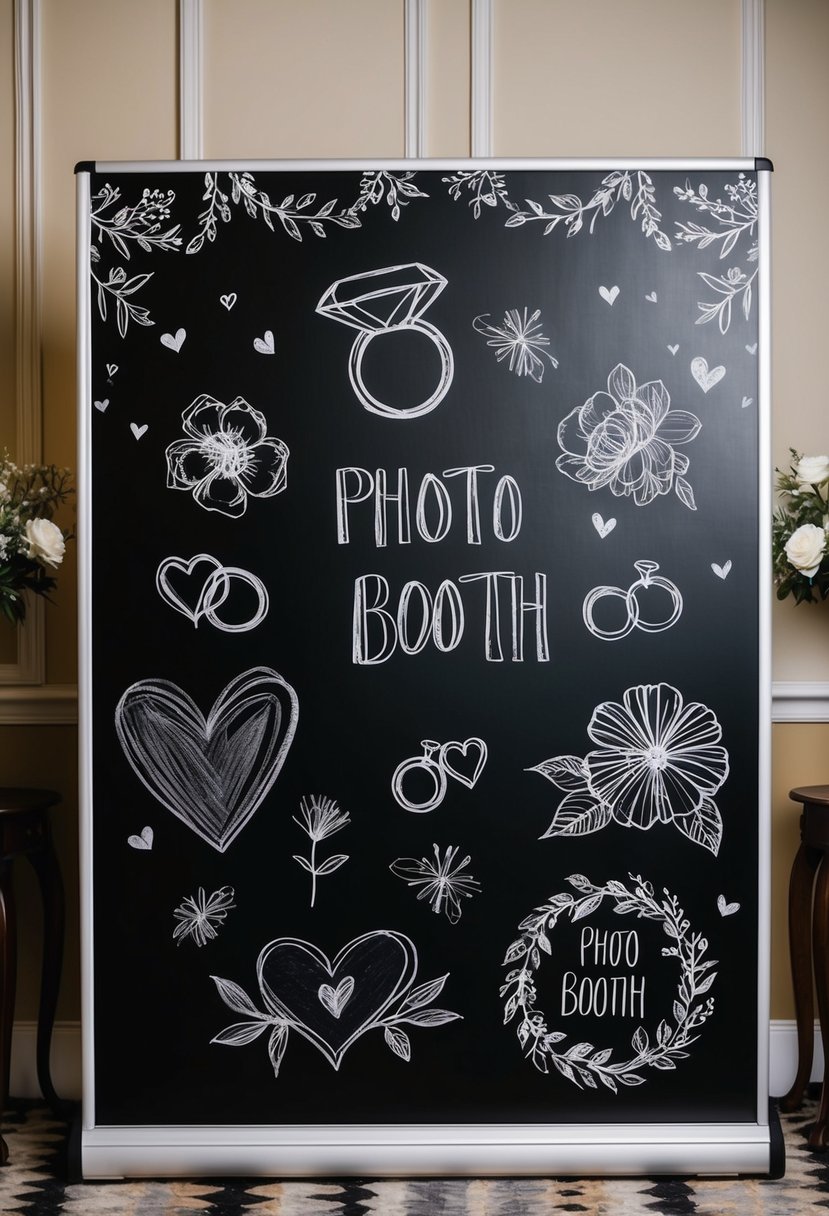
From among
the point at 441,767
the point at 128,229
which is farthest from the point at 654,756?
the point at 128,229

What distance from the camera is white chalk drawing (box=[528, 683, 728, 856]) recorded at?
2.19 m

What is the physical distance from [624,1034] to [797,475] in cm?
135

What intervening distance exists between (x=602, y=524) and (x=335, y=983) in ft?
3.60

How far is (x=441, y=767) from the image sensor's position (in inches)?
86.4

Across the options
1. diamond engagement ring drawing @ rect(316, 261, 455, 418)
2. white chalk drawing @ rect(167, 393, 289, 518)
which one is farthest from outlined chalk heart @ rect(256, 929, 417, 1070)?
diamond engagement ring drawing @ rect(316, 261, 455, 418)

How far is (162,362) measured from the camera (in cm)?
220

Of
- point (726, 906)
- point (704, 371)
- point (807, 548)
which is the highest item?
point (704, 371)

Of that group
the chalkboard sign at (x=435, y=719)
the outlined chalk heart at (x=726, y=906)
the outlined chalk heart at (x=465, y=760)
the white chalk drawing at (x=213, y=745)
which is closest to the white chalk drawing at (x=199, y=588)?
the chalkboard sign at (x=435, y=719)

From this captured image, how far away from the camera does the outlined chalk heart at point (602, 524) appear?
220 cm

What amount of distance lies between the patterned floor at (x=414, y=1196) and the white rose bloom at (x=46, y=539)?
4.38 ft

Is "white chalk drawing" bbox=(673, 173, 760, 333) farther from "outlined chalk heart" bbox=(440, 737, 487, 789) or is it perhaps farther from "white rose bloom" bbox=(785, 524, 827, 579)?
"outlined chalk heart" bbox=(440, 737, 487, 789)

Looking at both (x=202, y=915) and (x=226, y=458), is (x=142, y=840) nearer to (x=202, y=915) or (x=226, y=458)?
(x=202, y=915)

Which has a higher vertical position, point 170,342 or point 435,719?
point 170,342

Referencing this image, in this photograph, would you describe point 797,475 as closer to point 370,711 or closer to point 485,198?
point 485,198
